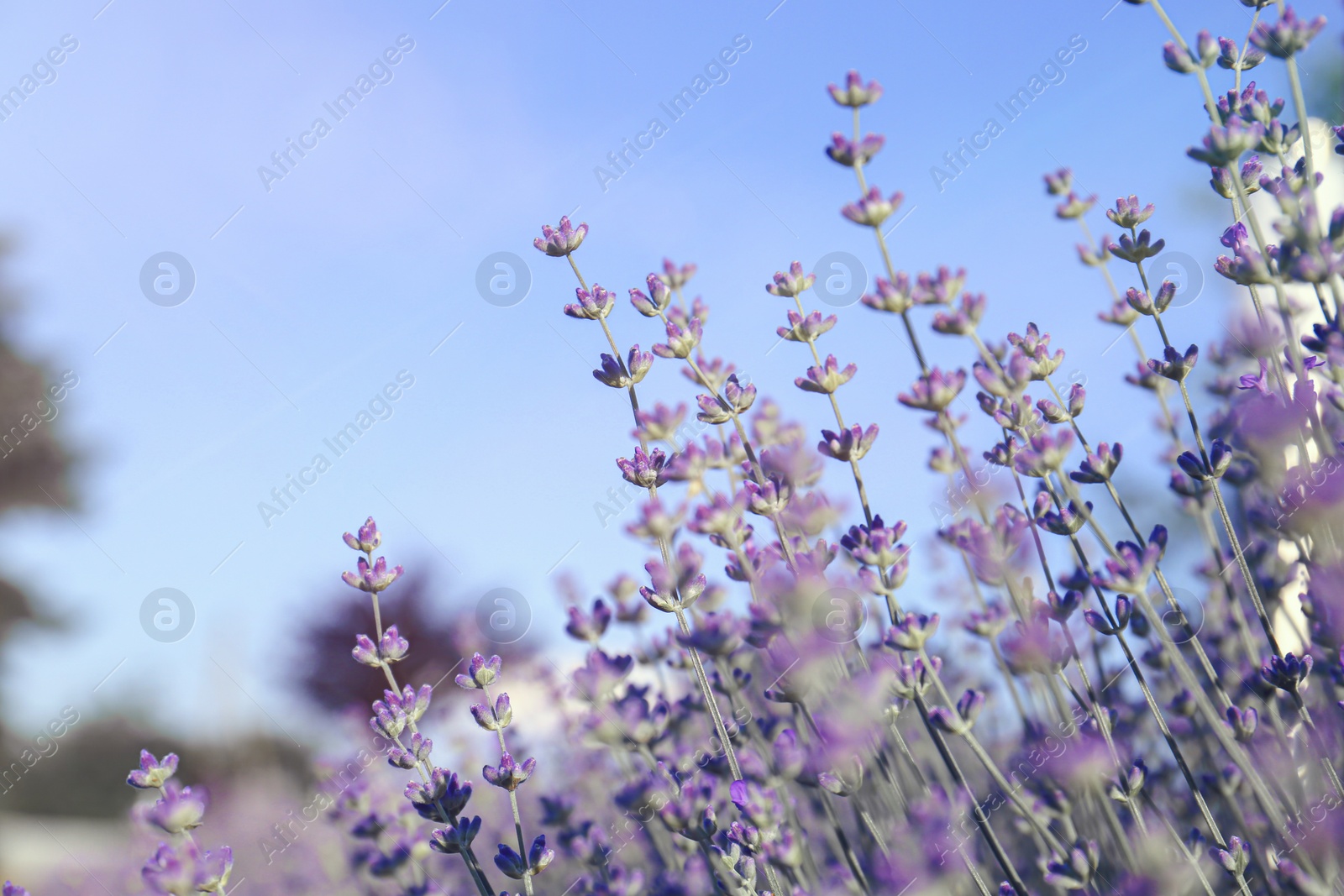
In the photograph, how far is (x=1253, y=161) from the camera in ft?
5.01

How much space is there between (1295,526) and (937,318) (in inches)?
23.5

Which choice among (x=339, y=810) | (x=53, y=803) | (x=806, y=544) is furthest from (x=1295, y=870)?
(x=53, y=803)

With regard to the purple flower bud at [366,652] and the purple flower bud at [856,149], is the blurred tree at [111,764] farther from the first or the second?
the purple flower bud at [856,149]

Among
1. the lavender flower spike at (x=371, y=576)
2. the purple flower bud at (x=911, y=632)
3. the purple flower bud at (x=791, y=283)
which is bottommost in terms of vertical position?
the lavender flower spike at (x=371, y=576)

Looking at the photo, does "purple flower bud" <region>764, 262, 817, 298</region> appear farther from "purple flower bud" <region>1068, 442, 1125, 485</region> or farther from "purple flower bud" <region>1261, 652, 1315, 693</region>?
"purple flower bud" <region>1261, 652, 1315, 693</region>

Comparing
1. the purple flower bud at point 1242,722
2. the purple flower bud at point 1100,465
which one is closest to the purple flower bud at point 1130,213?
the purple flower bud at point 1100,465

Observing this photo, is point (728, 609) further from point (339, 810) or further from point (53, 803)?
point (53, 803)

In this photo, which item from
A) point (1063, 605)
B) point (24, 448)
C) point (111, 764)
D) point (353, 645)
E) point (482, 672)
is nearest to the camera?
point (1063, 605)

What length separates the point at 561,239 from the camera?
170 cm

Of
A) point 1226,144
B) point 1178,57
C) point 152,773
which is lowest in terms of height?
point 152,773

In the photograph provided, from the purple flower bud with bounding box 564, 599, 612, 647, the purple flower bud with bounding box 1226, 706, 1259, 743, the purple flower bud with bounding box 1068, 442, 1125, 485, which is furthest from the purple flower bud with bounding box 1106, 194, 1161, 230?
the purple flower bud with bounding box 564, 599, 612, 647

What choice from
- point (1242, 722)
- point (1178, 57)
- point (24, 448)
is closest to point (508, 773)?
point (1242, 722)

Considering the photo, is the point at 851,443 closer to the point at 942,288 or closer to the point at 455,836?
the point at 942,288

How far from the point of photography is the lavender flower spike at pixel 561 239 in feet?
5.58
